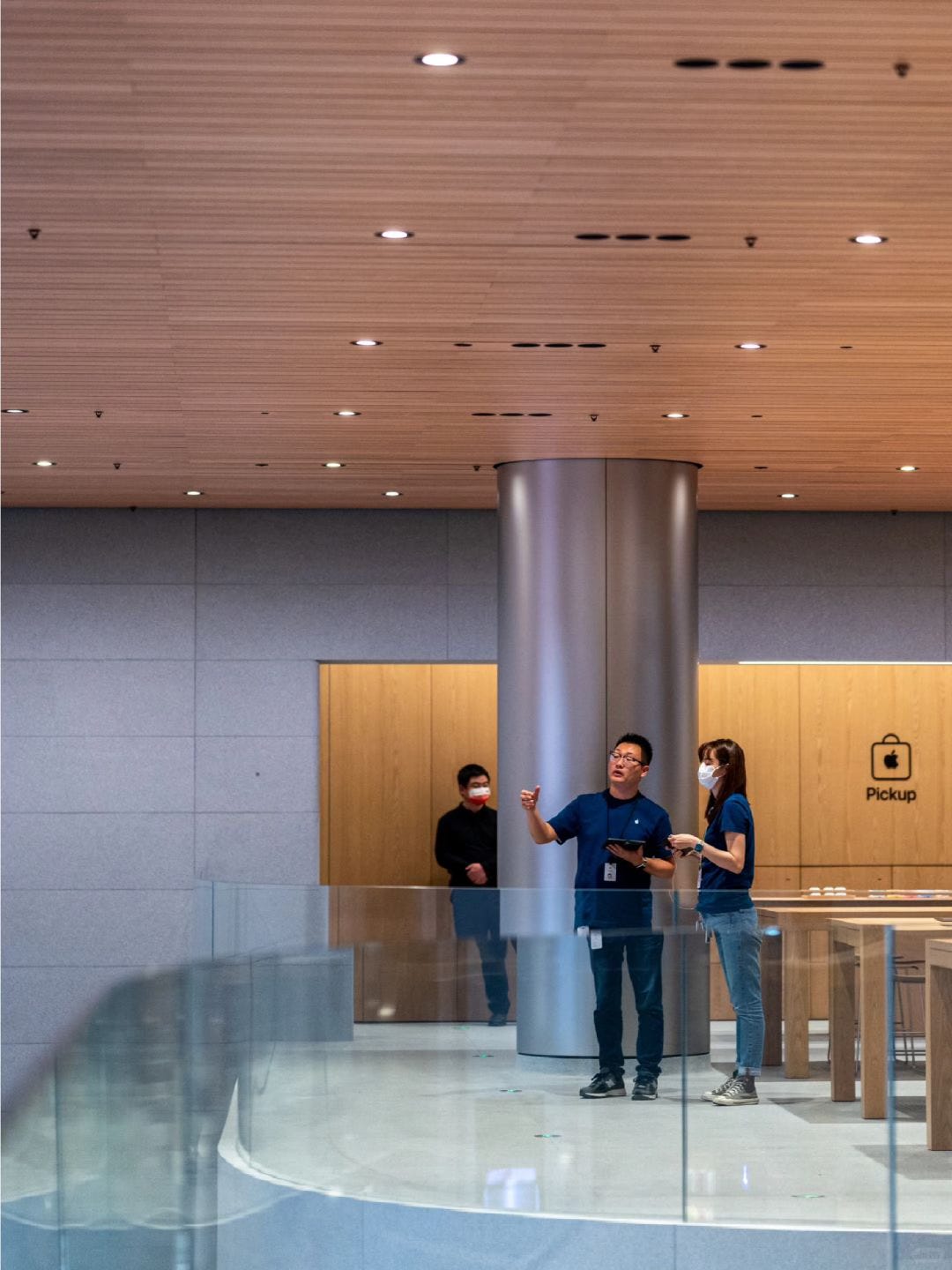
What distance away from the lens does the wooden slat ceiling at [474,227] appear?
15.6 ft

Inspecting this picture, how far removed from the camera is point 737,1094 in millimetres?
7445

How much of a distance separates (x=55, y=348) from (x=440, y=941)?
10.1ft

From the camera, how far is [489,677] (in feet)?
48.8

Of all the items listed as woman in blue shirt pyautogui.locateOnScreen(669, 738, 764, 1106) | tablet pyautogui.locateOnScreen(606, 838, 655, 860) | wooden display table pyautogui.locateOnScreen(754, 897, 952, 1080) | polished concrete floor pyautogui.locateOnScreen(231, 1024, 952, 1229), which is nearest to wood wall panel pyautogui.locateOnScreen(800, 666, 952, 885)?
tablet pyautogui.locateOnScreen(606, 838, 655, 860)

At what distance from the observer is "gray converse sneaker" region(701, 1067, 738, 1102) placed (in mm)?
7398

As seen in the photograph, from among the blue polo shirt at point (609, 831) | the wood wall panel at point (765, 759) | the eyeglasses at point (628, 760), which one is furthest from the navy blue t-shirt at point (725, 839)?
the wood wall panel at point (765, 759)

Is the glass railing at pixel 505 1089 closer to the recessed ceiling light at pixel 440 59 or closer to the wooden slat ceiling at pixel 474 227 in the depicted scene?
the wooden slat ceiling at pixel 474 227

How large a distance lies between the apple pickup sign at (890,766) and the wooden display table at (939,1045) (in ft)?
23.8

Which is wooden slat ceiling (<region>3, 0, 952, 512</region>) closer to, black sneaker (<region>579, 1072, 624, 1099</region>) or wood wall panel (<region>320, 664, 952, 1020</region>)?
black sneaker (<region>579, 1072, 624, 1099</region>)

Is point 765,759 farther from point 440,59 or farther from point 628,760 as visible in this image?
→ point 440,59

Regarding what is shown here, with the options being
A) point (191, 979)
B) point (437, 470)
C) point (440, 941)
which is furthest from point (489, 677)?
point (440, 941)

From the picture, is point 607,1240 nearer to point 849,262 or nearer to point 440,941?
point 440,941

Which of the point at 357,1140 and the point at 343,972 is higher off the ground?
the point at 343,972

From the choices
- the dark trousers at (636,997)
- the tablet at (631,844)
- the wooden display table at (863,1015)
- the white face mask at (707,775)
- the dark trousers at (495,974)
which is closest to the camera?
the wooden display table at (863,1015)
